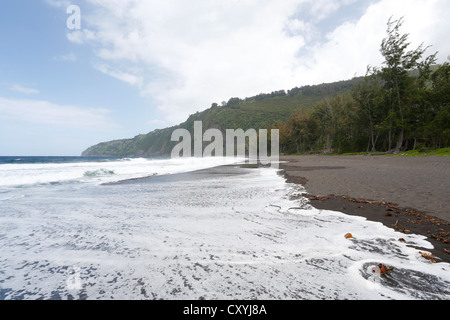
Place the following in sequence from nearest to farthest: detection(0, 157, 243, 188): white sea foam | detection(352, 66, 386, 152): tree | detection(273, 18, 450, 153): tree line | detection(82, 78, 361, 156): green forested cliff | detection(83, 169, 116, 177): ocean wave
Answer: detection(0, 157, 243, 188): white sea foam
detection(83, 169, 116, 177): ocean wave
detection(273, 18, 450, 153): tree line
detection(352, 66, 386, 152): tree
detection(82, 78, 361, 156): green forested cliff

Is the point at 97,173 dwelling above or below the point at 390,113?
below

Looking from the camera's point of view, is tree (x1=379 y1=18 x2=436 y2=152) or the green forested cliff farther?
the green forested cliff

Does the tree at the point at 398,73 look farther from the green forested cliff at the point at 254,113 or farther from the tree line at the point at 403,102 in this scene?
the green forested cliff at the point at 254,113

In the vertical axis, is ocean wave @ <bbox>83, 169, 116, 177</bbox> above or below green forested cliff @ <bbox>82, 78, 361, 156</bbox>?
below

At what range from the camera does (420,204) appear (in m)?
4.85

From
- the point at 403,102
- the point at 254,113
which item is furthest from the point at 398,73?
the point at 254,113

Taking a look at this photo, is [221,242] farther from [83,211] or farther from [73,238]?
[83,211]

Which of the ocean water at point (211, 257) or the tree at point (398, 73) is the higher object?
the tree at point (398, 73)

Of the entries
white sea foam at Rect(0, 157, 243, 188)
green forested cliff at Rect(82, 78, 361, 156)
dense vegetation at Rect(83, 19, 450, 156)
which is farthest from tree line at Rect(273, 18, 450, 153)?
green forested cliff at Rect(82, 78, 361, 156)

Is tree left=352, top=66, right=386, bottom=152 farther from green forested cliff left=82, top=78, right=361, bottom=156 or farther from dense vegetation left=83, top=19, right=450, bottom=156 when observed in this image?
green forested cliff left=82, top=78, right=361, bottom=156

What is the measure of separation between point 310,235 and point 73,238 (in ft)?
12.9

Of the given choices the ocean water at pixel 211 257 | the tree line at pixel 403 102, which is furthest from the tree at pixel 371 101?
the ocean water at pixel 211 257

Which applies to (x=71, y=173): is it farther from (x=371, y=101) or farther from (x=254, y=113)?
(x=254, y=113)
